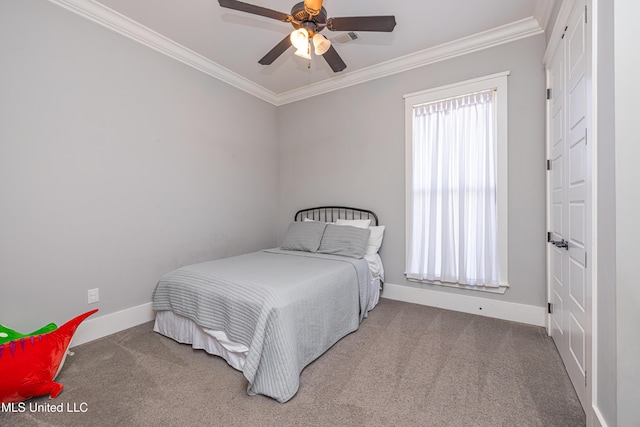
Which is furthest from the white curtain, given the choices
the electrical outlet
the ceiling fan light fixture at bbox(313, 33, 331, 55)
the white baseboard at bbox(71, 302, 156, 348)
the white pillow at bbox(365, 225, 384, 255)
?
the electrical outlet

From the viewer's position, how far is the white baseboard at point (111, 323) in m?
2.24

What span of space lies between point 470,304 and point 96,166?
3744 millimetres

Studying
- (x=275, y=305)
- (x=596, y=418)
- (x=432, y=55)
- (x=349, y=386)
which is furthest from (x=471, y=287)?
(x=432, y=55)

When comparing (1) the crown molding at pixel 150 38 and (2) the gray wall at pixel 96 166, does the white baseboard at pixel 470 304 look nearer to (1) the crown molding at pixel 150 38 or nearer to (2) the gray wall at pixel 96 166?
(2) the gray wall at pixel 96 166

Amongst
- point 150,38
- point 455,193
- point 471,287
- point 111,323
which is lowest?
point 111,323

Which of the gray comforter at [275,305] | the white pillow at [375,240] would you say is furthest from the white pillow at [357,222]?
the gray comforter at [275,305]

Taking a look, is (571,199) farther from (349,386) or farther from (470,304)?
(349,386)

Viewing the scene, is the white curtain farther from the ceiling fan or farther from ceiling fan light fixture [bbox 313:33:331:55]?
ceiling fan light fixture [bbox 313:33:331:55]

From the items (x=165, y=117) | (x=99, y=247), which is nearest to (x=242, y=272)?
(x=99, y=247)

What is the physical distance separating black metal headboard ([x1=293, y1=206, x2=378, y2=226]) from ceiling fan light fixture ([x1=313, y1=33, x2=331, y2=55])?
1942 millimetres

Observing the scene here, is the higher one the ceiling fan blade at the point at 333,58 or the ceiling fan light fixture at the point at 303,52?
the ceiling fan blade at the point at 333,58

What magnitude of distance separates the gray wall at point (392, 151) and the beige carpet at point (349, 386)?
35.3 inches

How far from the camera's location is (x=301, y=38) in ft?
6.08

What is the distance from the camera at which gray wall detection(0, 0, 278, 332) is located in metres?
1.96
